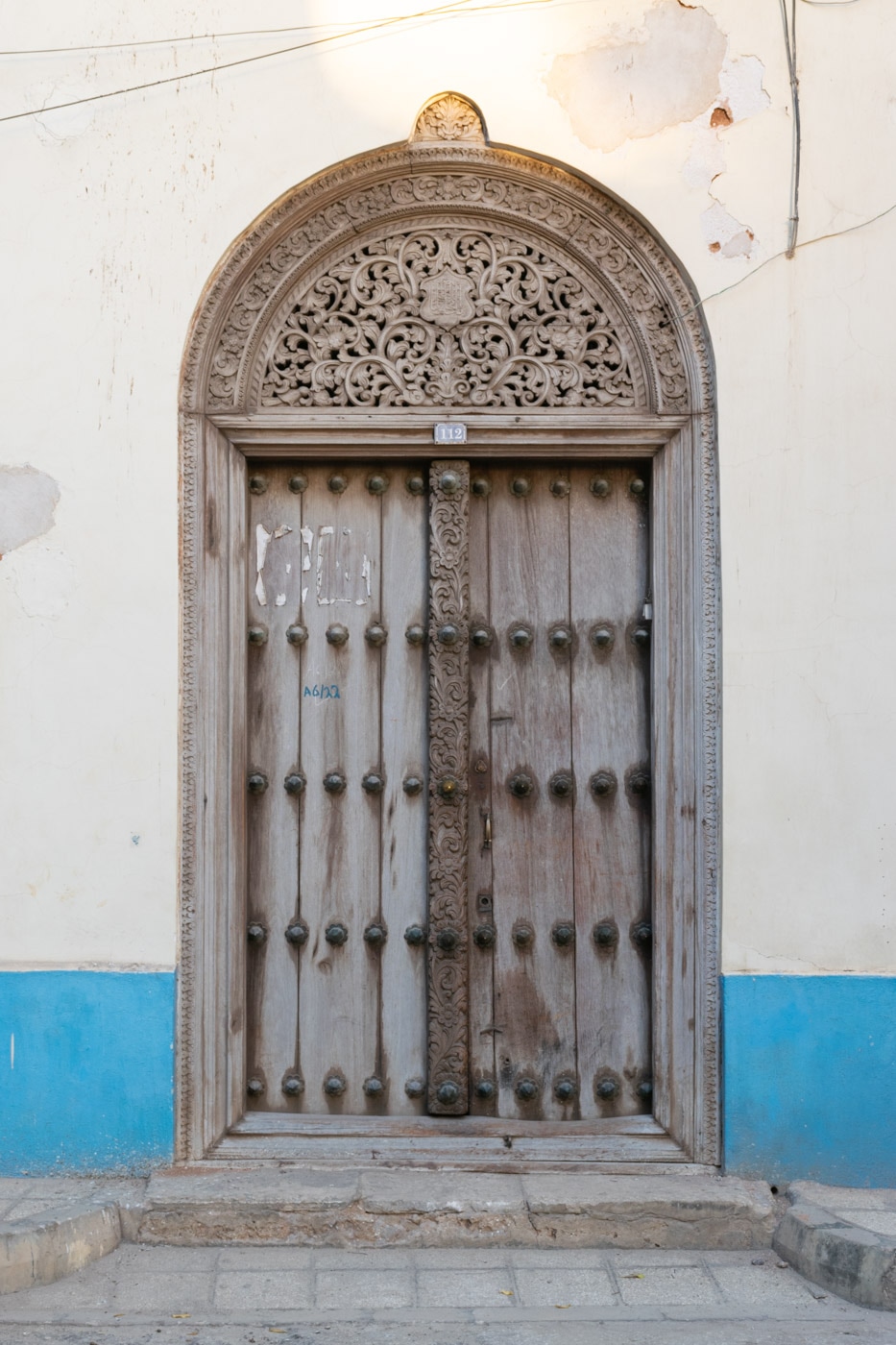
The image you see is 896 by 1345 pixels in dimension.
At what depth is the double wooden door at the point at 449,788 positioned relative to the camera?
11.6 feet

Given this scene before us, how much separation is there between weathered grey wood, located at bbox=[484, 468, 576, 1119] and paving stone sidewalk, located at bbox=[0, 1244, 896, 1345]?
0.60 metres

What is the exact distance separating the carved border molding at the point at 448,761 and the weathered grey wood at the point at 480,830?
5 cm

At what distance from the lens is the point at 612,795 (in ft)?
11.7

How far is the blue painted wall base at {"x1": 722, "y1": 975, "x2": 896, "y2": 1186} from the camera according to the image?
128 inches

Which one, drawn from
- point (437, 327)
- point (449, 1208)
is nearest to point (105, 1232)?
point (449, 1208)

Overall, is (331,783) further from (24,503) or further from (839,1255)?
(839,1255)

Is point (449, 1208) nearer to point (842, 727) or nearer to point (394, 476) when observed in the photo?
point (842, 727)

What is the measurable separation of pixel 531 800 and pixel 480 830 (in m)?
0.17

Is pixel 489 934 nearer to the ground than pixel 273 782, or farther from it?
nearer to the ground

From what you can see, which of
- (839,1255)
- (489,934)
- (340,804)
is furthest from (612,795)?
(839,1255)

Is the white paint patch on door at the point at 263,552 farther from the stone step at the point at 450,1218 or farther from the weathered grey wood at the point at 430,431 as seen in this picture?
the stone step at the point at 450,1218

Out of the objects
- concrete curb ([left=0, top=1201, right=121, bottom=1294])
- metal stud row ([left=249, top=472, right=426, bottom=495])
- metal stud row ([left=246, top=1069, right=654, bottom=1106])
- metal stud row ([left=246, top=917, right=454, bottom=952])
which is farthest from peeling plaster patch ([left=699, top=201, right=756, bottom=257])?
concrete curb ([left=0, top=1201, right=121, bottom=1294])

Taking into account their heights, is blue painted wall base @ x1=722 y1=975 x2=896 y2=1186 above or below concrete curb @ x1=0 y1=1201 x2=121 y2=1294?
above

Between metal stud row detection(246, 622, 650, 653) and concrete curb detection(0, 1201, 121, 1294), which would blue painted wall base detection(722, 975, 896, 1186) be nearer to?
metal stud row detection(246, 622, 650, 653)
